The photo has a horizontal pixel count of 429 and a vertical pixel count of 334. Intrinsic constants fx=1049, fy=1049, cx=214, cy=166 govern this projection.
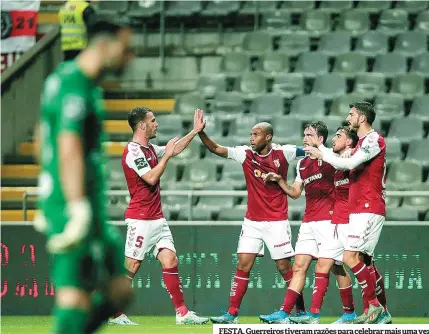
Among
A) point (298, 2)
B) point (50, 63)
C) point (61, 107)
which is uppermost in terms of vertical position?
point (298, 2)

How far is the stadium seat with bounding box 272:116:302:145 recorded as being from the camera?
553 inches

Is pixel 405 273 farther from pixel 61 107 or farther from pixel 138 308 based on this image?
pixel 61 107

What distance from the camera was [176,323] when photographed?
35.3 ft

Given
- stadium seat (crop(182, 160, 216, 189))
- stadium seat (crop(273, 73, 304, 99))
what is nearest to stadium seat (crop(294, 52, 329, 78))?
stadium seat (crop(273, 73, 304, 99))

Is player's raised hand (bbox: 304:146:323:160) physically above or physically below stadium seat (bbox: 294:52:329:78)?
below

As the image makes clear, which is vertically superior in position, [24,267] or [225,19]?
[225,19]

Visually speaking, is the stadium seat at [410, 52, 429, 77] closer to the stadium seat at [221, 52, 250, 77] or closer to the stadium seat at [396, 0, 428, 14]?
the stadium seat at [396, 0, 428, 14]

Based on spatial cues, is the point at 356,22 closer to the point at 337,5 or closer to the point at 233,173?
the point at 337,5

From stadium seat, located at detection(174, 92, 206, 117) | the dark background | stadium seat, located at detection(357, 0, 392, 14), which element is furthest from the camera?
stadium seat, located at detection(357, 0, 392, 14)

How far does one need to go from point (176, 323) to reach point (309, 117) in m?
4.47

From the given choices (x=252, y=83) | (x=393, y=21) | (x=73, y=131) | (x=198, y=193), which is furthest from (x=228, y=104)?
(x=73, y=131)

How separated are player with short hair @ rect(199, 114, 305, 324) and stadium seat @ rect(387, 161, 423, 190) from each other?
3.28 m

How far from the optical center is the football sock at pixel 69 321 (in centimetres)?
461

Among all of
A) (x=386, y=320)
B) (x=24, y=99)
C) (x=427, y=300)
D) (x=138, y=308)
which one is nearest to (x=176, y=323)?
(x=138, y=308)
